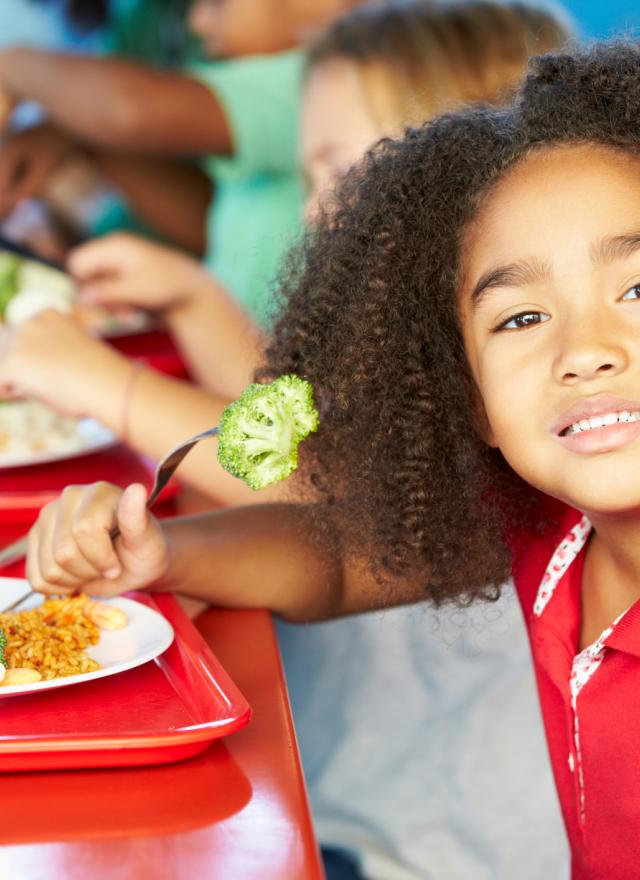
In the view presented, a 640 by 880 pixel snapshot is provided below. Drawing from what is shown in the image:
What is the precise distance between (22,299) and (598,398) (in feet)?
3.38

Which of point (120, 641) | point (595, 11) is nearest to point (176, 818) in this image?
point (120, 641)

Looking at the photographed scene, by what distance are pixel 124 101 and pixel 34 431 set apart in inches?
45.2

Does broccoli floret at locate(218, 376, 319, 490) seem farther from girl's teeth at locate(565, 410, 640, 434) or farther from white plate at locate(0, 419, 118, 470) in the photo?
white plate at locate(0, 419, 118, 470)

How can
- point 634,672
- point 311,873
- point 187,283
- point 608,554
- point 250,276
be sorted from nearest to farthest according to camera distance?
point 311,873
point 634,672
point 608,554
point 187,283
point 250,276

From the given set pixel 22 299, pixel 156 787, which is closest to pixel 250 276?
pixel 22 299

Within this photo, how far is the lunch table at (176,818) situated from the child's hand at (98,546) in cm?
20

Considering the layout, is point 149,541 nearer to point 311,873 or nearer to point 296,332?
point 296,332

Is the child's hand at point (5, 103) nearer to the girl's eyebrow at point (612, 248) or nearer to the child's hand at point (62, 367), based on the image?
the child's hand at point (62, 367)

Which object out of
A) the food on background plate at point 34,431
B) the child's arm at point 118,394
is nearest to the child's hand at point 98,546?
the child's arm at point 118,394

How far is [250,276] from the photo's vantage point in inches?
88.5

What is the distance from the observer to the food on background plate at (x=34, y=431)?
1268 mm

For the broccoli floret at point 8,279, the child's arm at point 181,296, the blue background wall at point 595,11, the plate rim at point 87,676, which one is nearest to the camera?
the plate rim at point 87,676

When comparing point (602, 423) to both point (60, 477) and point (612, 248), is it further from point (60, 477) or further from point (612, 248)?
point (60, 477)

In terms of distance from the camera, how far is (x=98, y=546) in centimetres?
85
